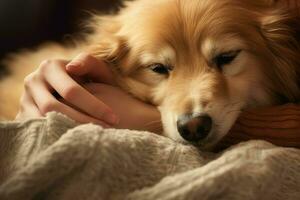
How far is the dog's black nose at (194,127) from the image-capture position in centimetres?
109

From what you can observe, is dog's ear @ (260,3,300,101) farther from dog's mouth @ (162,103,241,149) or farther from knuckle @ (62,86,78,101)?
knuckle @ (62,86,78,101)

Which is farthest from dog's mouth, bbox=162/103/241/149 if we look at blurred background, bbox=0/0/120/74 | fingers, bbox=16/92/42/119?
blurred background, bbox=0/0/120/74

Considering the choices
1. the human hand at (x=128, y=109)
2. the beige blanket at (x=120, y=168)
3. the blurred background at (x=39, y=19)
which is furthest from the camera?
the blurred background at (x=39, y=19)

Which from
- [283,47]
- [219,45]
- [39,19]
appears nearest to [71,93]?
[219,45]

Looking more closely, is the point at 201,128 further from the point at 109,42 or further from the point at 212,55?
the point at 109,42

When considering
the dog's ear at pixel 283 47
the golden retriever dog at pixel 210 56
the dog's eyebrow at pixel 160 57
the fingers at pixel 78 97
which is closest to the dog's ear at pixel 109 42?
the golden retriever dog at pixel 210 56

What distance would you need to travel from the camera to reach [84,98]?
1.12 m

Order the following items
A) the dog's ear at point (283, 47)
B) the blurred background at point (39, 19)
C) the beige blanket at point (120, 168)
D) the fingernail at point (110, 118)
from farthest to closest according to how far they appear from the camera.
Answer: the blurred background at point (39, 19) < the dog's ear at point (283, 47) < the fingernail at point (110, 118) < the beige blanket at point (120, 168)

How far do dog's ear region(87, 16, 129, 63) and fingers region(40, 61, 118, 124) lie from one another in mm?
251

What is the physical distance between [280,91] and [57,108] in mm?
690

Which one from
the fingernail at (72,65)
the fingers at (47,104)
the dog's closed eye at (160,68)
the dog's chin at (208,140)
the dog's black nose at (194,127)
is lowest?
the dog's chin at (208,140)

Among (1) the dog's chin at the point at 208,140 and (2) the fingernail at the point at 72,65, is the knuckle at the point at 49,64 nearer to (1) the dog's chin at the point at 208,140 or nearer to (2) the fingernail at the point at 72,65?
(2) the fingernail at the point at 72,65

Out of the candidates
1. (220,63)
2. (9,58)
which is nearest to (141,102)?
(220,63)

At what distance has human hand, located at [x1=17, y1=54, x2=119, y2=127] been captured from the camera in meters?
1.10
